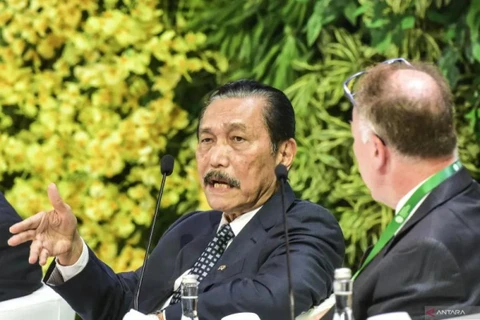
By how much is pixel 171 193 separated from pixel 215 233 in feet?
6.23

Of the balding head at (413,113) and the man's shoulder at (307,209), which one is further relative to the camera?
the man's shoulder at (307,209)

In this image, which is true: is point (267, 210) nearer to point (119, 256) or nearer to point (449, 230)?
point (449, 230)

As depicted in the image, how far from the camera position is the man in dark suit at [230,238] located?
9.06 feet

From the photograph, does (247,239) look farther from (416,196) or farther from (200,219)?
(416,196)

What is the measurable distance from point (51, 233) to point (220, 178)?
1.62 ft

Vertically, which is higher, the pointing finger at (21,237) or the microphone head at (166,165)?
the microphone head at (166,165)

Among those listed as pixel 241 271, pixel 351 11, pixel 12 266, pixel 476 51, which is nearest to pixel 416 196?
pixel 241 271

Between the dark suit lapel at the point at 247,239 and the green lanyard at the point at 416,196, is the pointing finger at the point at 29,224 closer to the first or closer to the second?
the dark suit lapel at the point at 247,239

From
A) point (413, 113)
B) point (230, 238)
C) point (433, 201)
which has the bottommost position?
point (230, 238)

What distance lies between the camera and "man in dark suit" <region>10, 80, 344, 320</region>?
9.06ft

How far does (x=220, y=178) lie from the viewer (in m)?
2.99

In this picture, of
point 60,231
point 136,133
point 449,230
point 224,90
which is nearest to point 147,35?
point 136,133

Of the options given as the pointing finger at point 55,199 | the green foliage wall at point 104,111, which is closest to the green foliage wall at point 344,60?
the green foliage wall at point 104,111

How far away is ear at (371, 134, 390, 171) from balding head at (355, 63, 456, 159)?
14 mm
